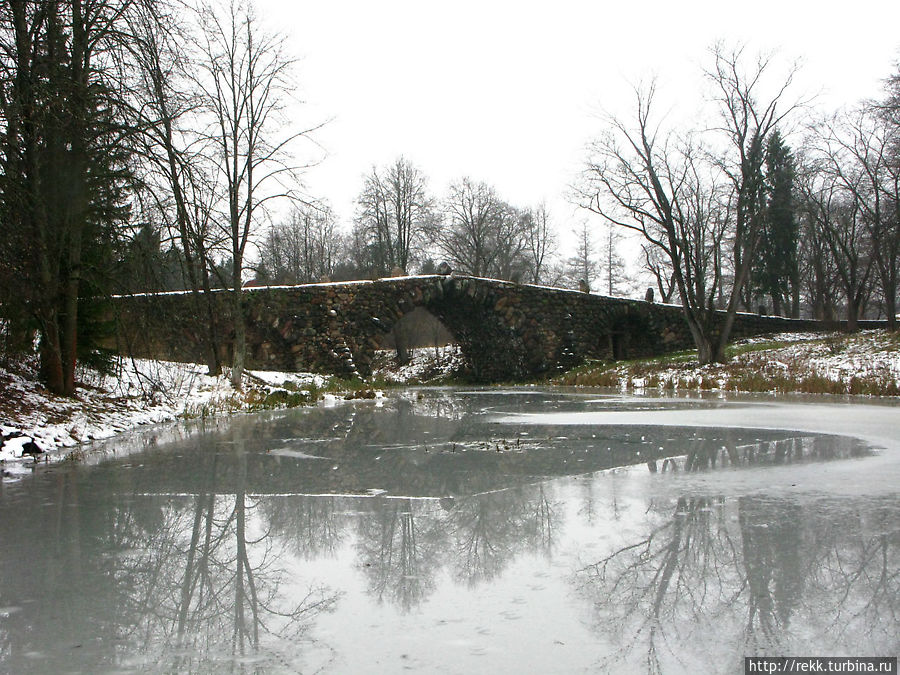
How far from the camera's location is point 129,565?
3.75 metres

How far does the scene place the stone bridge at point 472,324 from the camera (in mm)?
24359

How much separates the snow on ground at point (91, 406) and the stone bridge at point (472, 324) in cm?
444

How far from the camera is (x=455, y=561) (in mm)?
3711

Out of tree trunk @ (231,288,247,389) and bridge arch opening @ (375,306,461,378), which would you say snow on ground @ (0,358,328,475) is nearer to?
tree trunk @ (231,288,247,389)

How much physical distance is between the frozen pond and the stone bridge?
43.5 feet

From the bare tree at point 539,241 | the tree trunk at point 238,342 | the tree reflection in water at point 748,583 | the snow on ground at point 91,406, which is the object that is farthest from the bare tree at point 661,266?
the tree reflection in water at point 748,583

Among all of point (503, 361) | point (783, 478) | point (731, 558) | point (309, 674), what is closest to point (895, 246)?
point (503, 361)

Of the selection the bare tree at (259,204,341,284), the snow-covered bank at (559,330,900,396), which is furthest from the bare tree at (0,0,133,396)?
the bare tree at (259,204,341,284)

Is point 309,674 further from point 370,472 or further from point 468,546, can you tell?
point 370,472

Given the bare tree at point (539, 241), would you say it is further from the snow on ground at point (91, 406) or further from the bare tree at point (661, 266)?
the snow on ground at point (91, 406)

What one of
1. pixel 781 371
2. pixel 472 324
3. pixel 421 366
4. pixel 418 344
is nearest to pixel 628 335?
pixel 472 324

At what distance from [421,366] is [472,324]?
8.64 m

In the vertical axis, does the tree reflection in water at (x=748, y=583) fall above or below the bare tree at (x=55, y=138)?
below

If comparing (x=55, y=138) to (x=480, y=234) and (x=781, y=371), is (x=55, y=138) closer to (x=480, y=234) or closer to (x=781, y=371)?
(x=781, y=371)
